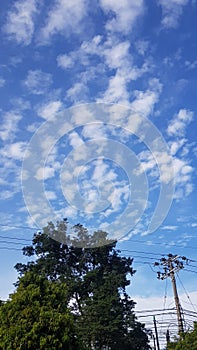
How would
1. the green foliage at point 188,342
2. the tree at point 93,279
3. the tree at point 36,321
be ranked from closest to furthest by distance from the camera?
the tree at point 36,321 < the green foliage at point 188,342 < the tree at point 93,279

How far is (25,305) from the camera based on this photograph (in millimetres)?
12727

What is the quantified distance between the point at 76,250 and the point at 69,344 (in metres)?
21.2

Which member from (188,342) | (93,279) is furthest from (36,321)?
(93,279)

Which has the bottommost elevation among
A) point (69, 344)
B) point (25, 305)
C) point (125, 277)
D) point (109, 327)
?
point (69, 344)

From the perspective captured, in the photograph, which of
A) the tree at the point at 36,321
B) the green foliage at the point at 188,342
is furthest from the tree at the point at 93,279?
the tree at the point at 36,321

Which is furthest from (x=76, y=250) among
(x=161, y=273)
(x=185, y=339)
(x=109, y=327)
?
(x=185, y=339)

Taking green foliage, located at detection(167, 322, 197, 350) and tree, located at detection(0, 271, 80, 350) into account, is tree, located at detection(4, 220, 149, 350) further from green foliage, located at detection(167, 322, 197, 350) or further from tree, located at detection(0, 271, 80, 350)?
tree, located at detection(0, 271, 80, 350)

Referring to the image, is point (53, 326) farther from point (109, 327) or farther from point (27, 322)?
point (109, 327)

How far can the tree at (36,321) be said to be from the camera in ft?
38.6

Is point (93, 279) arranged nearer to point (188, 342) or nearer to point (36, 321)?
point (188, 342)

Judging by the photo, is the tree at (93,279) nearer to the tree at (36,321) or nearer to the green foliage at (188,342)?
the green foliage at (188,342)

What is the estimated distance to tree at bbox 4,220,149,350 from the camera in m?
28.6

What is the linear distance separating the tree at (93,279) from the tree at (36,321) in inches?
591

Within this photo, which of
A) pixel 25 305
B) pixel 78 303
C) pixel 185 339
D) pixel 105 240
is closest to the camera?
pixel 25 305
